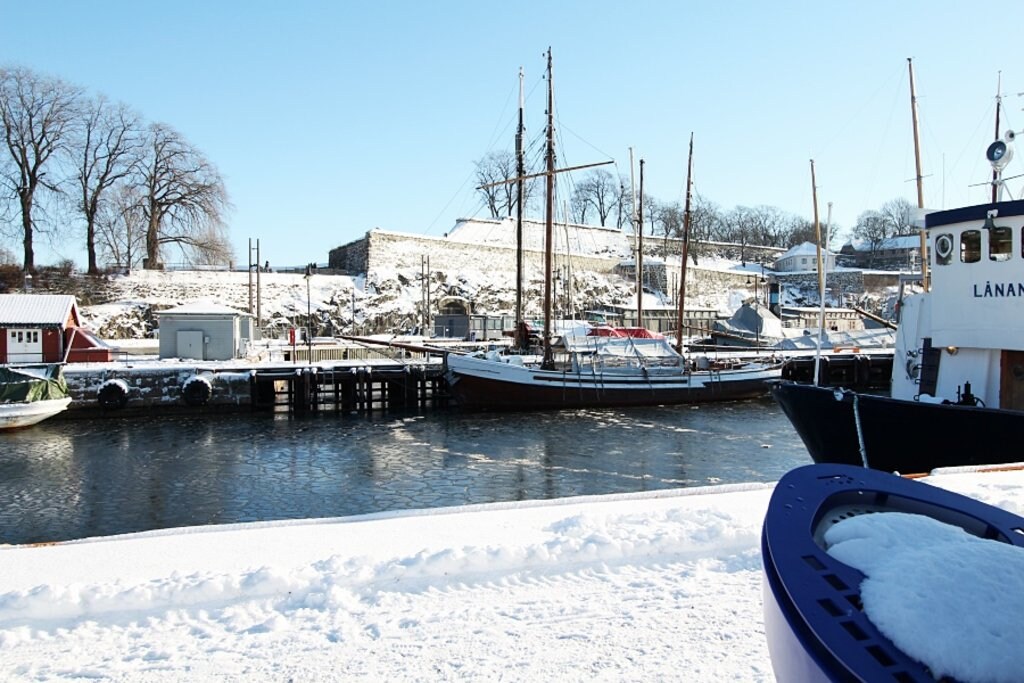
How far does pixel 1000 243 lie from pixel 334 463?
13535mm

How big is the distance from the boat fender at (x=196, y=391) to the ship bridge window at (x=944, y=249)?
21.2 metres

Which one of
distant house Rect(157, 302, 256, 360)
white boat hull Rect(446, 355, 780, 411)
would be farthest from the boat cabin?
distant house Rect(157, 302, 256, 360)

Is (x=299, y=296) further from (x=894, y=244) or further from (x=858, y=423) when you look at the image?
(x=894, y=244)

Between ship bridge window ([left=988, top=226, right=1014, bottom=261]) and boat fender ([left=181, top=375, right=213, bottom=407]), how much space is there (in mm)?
21995

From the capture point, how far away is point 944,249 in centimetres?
1254

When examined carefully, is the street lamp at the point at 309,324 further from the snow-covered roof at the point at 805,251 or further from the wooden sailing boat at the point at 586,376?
the snow-covered roof at the point at 805,251

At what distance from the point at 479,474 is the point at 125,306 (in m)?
34.7

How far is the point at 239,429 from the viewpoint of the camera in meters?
21.1

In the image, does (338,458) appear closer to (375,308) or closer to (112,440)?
(112,440)

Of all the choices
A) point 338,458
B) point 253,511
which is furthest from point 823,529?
point 338,458

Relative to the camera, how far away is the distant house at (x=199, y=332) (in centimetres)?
2948

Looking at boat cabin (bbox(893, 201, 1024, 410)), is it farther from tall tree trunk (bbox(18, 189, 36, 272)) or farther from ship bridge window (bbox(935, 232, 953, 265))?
tall tree trunk (bbox(18, 189, 36, 272))

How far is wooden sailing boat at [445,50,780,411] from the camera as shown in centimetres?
2598

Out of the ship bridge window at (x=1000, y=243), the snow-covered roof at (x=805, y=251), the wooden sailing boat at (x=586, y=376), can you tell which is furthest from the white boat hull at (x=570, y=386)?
the snow-covered roof at (x=805, y=251)
